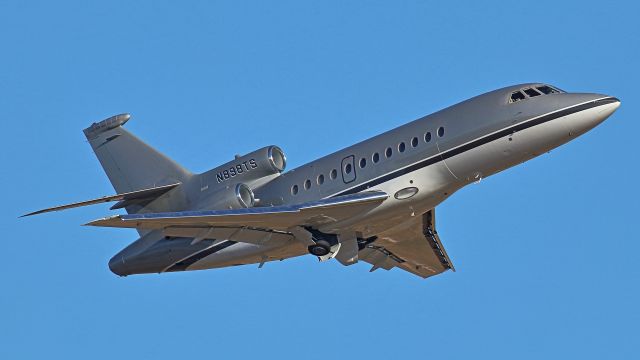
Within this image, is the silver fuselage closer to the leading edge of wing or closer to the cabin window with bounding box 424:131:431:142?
the cabin window with bounding box 424:131:431:142

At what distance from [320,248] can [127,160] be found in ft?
22.7

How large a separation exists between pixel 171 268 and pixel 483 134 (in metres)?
8.76

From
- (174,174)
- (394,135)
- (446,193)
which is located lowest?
(446,193)

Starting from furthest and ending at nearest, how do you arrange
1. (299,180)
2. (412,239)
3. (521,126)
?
(412,239) < (299,180) < (521,126)

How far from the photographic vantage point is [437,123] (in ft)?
86.4

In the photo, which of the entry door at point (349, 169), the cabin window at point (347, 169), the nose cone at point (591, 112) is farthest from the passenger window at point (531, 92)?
the cabin window at point (347, 169)

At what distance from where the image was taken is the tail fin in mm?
30484

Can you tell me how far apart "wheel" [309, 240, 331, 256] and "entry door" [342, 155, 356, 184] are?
5.06 ft

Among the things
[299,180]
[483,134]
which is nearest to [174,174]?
[299,180]

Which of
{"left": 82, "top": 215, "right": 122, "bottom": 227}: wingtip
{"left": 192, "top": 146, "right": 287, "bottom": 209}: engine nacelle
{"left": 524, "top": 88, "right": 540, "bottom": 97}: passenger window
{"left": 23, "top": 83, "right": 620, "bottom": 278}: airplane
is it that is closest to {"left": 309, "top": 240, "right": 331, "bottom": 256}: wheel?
{"left": 23, "top": 83, "right": 620, "bottom": 278}: airplane

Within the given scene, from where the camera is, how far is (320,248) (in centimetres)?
2723

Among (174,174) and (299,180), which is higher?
(174,174)

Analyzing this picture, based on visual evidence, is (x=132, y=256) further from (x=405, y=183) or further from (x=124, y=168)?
(x=405, y=183)

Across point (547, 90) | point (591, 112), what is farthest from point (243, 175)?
point (591, 112)
